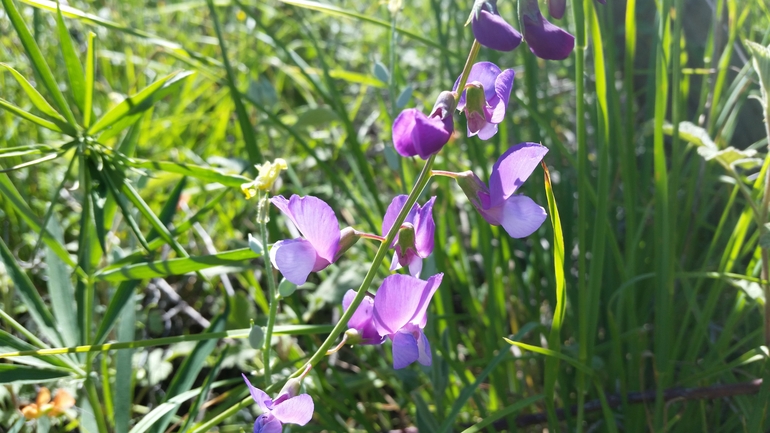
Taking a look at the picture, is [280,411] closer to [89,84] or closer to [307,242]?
[307,242]

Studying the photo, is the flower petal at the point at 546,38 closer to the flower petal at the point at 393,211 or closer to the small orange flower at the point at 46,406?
the flower petal at the point at 393,211

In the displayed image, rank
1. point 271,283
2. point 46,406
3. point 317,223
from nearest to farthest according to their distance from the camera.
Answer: point 317,223, point 271,283, point 46,406

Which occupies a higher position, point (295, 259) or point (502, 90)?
point (502, 90)

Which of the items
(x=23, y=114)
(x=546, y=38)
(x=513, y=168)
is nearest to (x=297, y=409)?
(x=513, y=168)

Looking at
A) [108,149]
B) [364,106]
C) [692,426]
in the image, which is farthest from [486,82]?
[364,106]

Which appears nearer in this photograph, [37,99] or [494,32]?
[494,32]

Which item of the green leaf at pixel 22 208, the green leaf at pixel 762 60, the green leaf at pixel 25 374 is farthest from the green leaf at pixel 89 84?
the green leaf at pixel 762 60

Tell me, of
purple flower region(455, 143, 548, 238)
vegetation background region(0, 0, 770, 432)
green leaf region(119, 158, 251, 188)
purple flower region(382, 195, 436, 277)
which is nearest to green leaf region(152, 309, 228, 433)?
vegetation background region(0, 0, 770, 432)

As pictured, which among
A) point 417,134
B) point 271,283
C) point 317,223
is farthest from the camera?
point 271,283
